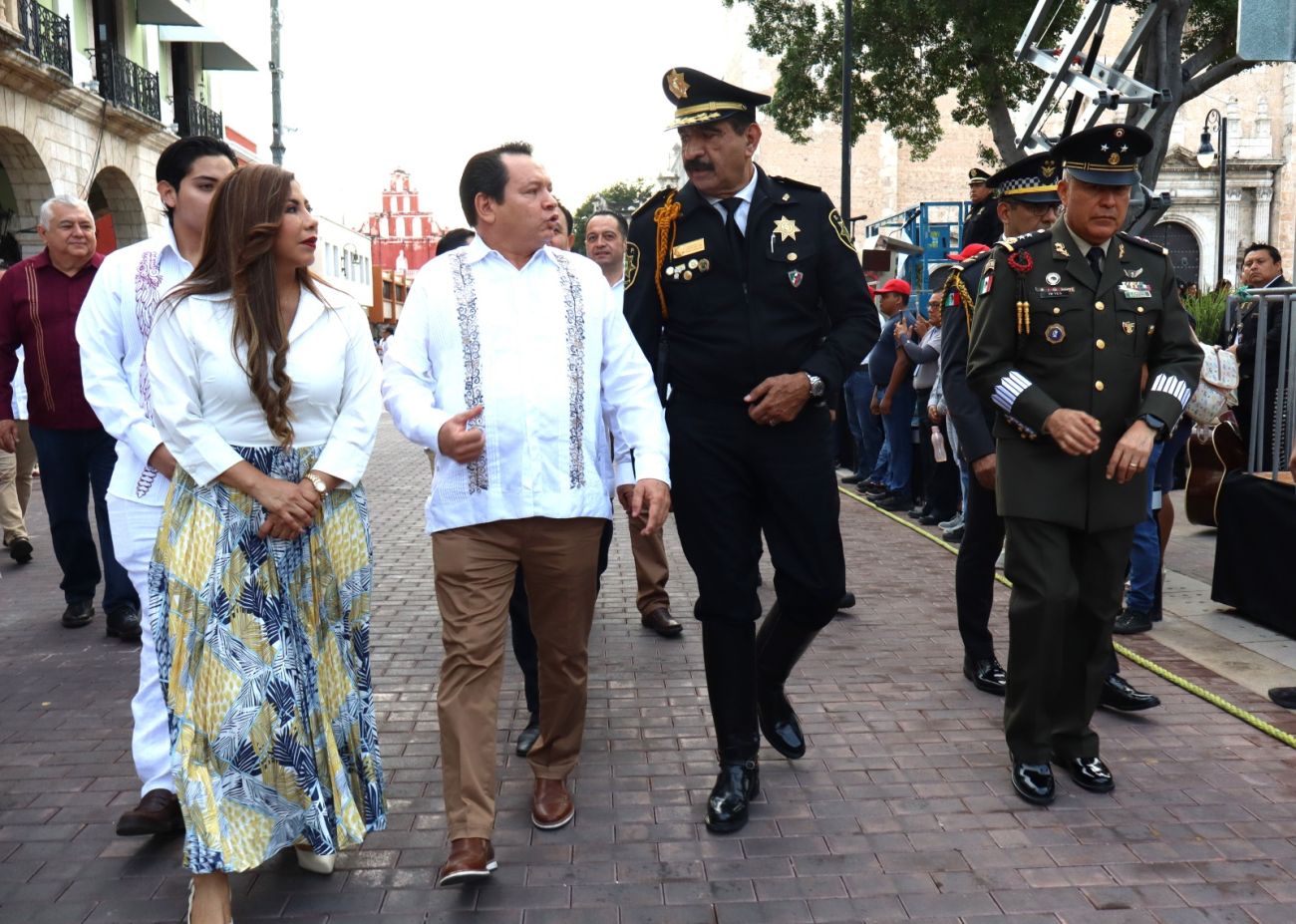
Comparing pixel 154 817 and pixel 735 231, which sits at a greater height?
pixel 735 231

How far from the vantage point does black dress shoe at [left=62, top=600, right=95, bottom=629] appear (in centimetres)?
675

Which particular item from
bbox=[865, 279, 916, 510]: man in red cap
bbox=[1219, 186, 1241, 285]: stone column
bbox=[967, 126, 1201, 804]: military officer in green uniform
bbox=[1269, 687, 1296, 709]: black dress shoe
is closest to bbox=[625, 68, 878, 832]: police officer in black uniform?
bbox=[967, 126, 1201, 804]: military officer in green uniform

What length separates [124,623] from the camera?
6348 millimetres

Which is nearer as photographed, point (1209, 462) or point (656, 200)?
point (656, 200)

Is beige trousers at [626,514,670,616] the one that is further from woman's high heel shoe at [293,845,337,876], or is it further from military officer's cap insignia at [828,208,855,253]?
woman's high heel shoe at [293,845,337,876]

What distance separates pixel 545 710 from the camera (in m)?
3.88

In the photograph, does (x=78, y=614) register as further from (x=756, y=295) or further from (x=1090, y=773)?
(x=1090, y=773)

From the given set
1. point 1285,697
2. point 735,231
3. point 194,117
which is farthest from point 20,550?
point 194,117

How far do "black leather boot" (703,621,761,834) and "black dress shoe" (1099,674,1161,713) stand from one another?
178cm

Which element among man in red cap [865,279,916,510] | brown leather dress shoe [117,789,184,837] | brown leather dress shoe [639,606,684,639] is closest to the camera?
brown leather dress shoe [117,789,184,837]

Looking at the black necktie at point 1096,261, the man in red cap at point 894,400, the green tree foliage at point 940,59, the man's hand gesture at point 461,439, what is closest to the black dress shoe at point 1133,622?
the black necktie at point 1096,261

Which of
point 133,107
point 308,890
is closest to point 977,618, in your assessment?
point 308,890

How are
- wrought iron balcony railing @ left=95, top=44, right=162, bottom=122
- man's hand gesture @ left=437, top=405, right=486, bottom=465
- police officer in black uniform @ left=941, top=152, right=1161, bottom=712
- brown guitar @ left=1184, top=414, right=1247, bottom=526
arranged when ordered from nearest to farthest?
man's hand gesture @ left=437, top=405, right=486, bottom=465
police officer in black uniform @ left=941, top=152, right=1161, bottom=712
brown guitar @ left=1184, top=414, right=1247, bottom=526
wrought iron balcony railing @ left=95, top=44, right=162, bottom=122

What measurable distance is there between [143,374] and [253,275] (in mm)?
947
